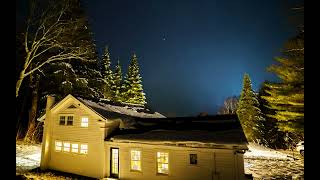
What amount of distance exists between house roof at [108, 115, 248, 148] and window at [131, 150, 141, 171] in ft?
3.14

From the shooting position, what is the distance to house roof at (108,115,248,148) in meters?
13.8

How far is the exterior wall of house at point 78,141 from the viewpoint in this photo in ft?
56.2

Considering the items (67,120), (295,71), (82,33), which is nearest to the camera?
(295,71)

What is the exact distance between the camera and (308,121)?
1.66m

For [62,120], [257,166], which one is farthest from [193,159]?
[62,120]

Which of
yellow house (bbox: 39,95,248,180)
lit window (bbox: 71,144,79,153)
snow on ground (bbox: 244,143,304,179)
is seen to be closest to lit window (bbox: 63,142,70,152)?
yellow house (bbox: 39,95,248,180)

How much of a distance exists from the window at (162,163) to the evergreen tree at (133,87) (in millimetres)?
29911

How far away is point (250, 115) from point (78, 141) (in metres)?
28.1

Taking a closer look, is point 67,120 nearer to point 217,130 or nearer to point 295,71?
point 217,130

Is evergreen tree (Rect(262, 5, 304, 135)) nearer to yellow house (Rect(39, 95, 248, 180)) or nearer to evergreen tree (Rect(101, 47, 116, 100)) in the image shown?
yellow house (Rect(39, 95, 248, 180))

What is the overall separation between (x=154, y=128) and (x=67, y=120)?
22.9ft

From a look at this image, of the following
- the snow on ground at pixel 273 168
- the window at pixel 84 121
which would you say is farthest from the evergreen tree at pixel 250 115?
the window at pixel 84 121

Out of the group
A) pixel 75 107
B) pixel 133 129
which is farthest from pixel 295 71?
pixel 75 107

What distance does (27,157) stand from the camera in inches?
850
